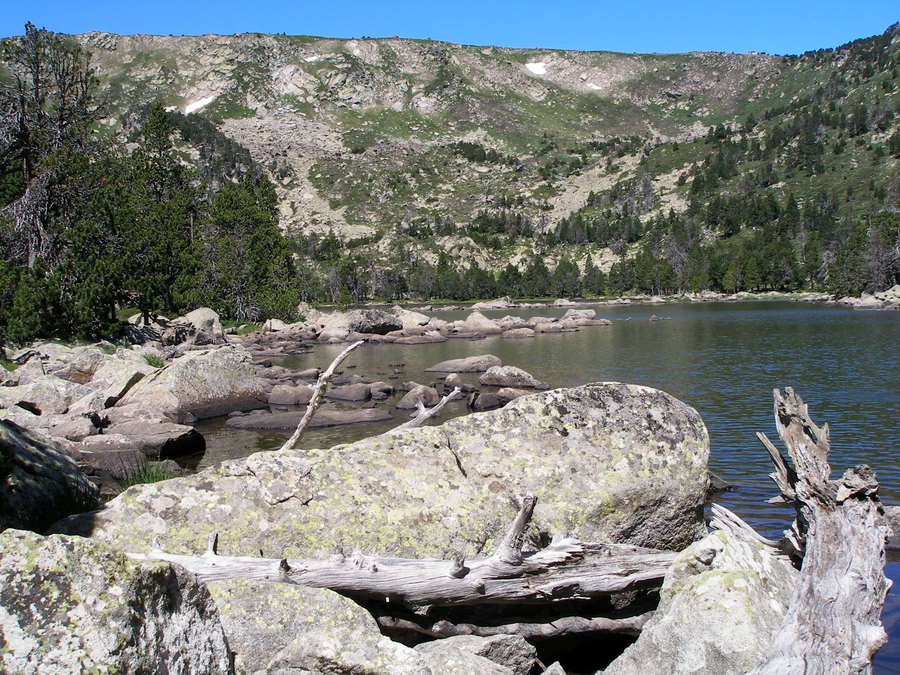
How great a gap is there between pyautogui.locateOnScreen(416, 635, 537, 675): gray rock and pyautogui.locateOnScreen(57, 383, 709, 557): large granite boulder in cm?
114

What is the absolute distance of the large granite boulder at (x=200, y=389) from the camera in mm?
25109

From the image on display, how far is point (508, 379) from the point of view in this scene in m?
33.5

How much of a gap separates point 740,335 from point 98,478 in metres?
58.1

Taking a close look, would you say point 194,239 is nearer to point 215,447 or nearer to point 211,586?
point 215,447

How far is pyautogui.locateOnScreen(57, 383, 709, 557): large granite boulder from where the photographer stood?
6.70 metres

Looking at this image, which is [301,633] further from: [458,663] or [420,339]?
[420,339]

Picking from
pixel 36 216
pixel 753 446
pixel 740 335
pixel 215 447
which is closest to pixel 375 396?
pixel 215 447

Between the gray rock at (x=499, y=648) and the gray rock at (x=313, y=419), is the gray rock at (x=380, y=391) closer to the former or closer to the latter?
the gray rock at (x=313, y=419)

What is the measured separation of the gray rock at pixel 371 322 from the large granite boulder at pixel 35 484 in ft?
212

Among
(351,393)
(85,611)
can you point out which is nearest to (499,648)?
(85,611)

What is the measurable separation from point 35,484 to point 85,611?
4.81 metres

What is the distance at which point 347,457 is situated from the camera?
24.8 ft

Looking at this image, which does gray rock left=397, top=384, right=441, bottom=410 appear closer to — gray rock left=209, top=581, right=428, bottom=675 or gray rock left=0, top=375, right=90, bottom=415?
gray rock left=0, top=375, right=90, bottom=415

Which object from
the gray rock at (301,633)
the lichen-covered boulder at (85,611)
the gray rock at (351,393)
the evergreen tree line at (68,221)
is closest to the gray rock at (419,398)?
the gray rock at (351,393)
